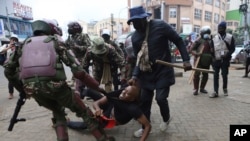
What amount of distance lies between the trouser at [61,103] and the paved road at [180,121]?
68 centimetres

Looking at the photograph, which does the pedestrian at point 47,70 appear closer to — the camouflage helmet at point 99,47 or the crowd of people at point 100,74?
the crowd of people at point 100,74

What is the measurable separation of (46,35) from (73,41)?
3100 millimetres

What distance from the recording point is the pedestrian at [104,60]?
15.9 ft

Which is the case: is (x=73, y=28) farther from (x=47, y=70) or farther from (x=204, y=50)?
(x=47, y=70)

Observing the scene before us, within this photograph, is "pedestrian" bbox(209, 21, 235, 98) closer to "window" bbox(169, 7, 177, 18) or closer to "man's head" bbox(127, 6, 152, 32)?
A: "man's head" bbox(127, 6, 152, 32)

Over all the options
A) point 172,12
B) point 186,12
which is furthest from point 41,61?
point 186,12

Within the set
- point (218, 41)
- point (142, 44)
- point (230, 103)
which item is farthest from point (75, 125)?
point (218, 41)

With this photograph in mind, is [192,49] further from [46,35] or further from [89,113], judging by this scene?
[46,35]

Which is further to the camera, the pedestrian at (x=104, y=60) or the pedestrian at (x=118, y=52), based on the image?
the pedestrian at (x=118, y=52)

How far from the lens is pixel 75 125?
4.32m

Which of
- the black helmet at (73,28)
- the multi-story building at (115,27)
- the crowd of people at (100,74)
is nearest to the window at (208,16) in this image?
the multi-story building at (115,27)

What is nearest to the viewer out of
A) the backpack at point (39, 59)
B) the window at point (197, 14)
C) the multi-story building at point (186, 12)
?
the backpack at point (39, 59)

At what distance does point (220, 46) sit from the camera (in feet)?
20.1

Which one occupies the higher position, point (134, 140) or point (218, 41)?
point (218, 41)
